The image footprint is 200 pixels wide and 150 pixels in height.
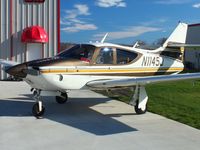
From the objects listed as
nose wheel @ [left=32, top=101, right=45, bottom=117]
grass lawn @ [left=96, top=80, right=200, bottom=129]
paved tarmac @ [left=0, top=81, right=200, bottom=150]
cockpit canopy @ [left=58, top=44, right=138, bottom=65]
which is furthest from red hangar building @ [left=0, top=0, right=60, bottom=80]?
nose wheel @ [left=32, top=101, right=45, bottom=117]

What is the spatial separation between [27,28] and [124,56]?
10868 mm

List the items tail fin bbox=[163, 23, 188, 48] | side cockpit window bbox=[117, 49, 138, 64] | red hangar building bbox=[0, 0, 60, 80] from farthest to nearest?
1. red hangar building bbox=[0, 0, 60, 80]
2. tail fin bbox=[163, 23, 188, 48]
3. side cockpit window bbox=[117, 49, 138, 64]

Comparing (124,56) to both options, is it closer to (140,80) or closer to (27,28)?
(140,80)

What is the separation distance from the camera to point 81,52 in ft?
32.8

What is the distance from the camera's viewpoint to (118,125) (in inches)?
336

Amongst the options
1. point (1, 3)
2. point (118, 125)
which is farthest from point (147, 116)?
point (1, 3)

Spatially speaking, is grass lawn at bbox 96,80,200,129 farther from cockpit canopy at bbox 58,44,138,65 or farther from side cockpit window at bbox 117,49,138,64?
cockpit canopy at bbox 58,44,138,65

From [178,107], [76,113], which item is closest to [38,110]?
[76,113]

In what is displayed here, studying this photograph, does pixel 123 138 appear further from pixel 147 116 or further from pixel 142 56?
pixel 142 56

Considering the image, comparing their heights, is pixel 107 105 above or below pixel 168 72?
below

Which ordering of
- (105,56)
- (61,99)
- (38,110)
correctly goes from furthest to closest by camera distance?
1. (61,99)
2. (105,56)
3. (38,110)

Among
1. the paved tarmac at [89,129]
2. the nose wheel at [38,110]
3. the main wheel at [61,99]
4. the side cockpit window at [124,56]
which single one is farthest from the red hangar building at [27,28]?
the nose wheel at [38,110]

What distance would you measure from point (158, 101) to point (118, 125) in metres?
4.32

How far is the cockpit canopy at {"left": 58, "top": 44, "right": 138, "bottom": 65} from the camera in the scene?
993cm
